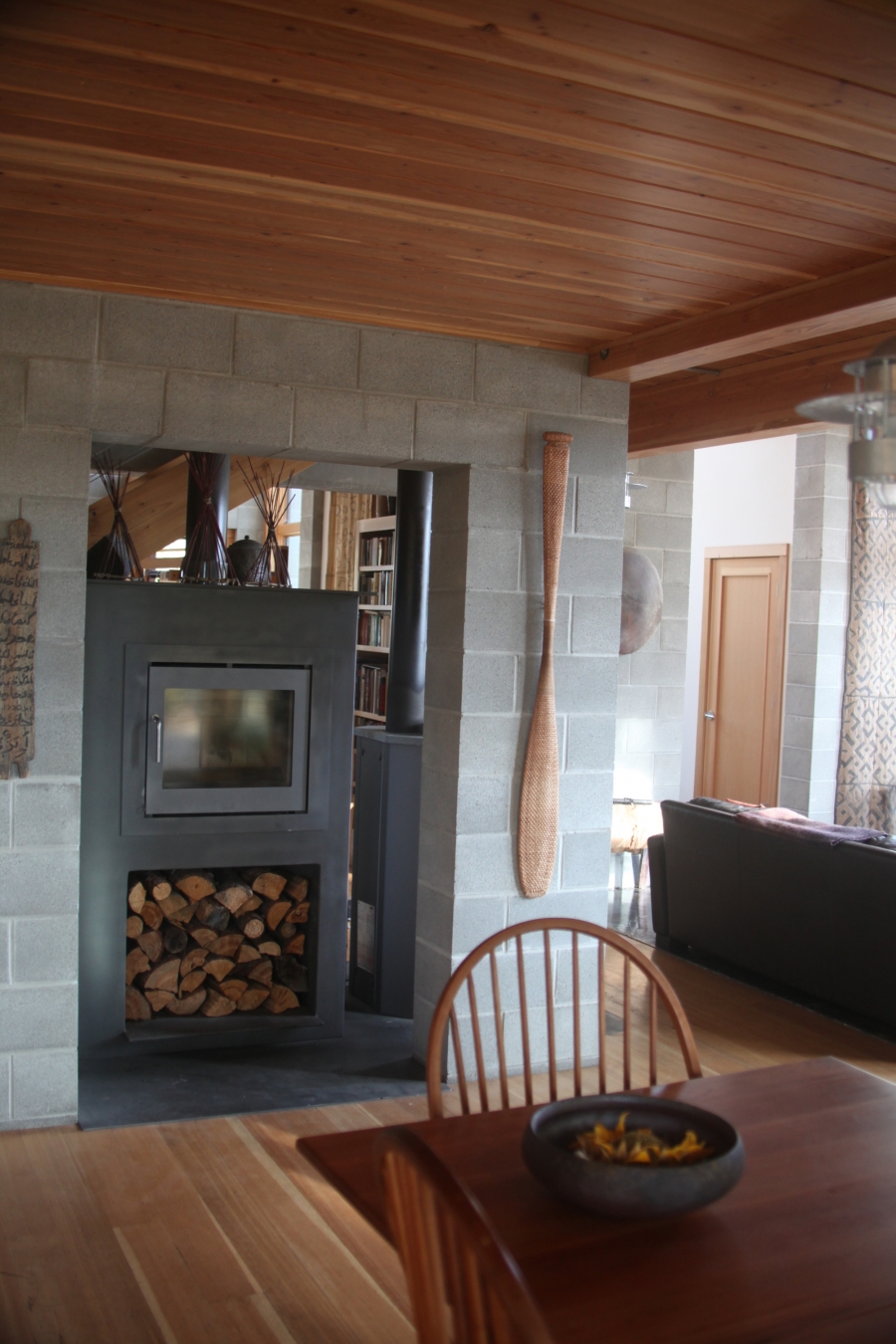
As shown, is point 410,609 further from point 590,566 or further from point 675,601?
point 675,601

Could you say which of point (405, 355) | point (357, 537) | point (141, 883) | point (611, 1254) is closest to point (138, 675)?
point (141, 883)

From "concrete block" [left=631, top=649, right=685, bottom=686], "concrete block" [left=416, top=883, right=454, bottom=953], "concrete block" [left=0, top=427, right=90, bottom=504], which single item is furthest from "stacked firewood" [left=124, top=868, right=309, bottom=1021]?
"concrete block" [left=631, top=649, right=685, bottom=686]

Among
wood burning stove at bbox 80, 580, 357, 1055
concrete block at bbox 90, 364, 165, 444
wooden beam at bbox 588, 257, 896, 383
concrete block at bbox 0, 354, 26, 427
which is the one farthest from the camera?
wood burning stove at bbox 80, 580, 357, 1055

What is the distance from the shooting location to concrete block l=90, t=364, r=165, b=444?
3211 mm

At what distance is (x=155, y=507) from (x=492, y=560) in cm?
269

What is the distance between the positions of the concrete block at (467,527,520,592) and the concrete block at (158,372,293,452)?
66cm

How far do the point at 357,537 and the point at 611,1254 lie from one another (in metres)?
6.74

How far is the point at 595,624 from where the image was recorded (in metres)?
3.81

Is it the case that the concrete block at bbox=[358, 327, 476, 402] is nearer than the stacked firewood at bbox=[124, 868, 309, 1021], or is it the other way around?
the concrete block at bbox=[358, 327, 476, 402]

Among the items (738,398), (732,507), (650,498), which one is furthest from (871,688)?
(738,398)

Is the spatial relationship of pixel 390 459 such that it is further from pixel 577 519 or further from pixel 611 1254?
pixel 611 1254

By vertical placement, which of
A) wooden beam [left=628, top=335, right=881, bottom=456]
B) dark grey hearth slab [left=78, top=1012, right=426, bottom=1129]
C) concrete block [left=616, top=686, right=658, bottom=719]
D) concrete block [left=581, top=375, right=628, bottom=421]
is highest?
wooden beam [left=628, top=335, right=881, bottom=456]

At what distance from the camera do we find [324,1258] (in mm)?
2594

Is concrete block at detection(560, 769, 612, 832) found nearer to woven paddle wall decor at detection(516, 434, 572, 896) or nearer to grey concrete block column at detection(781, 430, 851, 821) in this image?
woven paddle wall decor at detection(516, 434, 572, 896)
